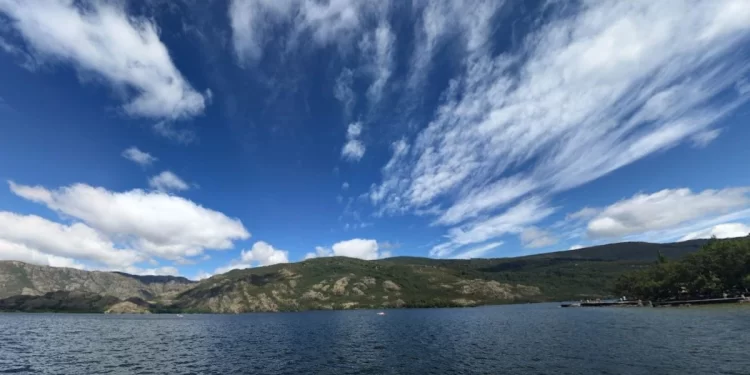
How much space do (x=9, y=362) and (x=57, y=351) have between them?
21837 mm

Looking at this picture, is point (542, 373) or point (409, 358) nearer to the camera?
point (542, 373)

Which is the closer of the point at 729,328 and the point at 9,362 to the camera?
the point at 9,362

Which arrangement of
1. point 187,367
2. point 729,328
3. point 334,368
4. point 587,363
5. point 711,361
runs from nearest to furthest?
1. point 711,361
2. point 587,363
3. point 334,368
4. point 187,367
5. point 729,328

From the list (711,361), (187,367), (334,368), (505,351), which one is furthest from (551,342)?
(187,367)

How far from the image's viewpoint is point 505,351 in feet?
307

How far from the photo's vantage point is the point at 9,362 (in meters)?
88.7

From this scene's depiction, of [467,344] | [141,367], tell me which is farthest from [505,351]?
[141,367]

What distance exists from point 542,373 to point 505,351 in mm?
29645

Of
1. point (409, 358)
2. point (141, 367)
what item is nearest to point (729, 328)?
point (409, 358)

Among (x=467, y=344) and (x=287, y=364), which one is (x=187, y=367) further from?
(x=467, y=344)

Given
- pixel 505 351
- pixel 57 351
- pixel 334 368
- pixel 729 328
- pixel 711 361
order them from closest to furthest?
pixel 711 361 → pixel 334 368 → pixel 505 351 → pixel 729 328 → pixel 57 351

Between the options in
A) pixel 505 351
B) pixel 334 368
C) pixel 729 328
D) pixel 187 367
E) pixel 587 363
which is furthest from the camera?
pixel 729 328

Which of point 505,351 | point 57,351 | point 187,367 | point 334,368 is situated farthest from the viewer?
point 57,351

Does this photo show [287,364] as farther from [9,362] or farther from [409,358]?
[9,362]
